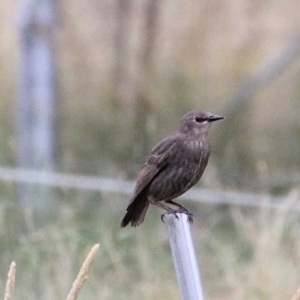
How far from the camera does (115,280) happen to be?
16.4 ft

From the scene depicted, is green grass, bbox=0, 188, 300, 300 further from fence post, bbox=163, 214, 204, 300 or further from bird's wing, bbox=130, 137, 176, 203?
fence post, bbox=163, 214, 204, 300

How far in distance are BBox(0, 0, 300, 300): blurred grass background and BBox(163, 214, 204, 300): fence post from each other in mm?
2526

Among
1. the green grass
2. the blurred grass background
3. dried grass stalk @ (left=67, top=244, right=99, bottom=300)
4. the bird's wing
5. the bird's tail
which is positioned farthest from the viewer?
the blurred grass background

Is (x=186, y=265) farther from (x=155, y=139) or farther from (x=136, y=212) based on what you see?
(x=155, y=139)

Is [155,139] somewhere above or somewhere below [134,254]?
above

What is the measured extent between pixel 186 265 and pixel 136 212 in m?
1.57

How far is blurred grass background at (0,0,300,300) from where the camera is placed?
497cm

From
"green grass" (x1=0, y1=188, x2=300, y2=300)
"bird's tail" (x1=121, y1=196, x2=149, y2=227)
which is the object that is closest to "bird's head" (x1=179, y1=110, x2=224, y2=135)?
"bird's tail" (x1=121, y1=196, x2=149, y2=227)

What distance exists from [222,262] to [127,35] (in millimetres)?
3811

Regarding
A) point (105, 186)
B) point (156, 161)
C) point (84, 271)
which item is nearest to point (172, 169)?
point (156, 161)

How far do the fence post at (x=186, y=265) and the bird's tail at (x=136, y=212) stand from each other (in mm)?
1334

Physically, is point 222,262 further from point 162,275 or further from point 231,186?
point 231,186

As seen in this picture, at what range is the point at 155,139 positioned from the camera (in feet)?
24.4

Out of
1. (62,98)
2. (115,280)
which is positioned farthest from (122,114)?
(115,280)
